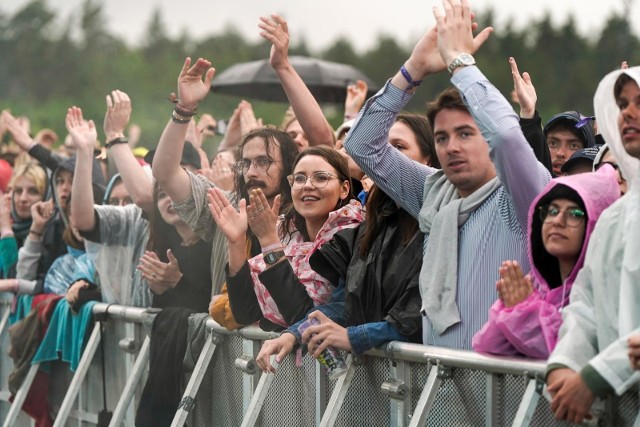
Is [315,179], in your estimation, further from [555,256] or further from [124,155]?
[124,155]

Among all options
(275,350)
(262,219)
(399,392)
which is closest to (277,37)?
(262,219)

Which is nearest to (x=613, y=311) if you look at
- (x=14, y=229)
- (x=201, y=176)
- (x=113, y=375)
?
(x=201, y=176)

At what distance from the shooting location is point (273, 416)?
18.7ft

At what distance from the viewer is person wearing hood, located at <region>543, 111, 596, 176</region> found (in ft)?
19.4

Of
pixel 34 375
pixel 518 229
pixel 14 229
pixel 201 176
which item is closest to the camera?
pixel 518 229

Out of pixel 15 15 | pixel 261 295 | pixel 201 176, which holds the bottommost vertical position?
pixel 261 295

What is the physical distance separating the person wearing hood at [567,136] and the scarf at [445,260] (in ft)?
4.33

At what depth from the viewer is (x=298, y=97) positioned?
641 cm

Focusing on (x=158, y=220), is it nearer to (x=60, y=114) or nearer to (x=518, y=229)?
(x=518, y=229)

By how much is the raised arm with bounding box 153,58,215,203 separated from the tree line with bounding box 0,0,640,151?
14.8 meters

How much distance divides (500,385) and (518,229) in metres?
0.58

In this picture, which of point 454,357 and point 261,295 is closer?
point 454,357

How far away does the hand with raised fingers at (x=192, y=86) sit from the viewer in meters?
6.83

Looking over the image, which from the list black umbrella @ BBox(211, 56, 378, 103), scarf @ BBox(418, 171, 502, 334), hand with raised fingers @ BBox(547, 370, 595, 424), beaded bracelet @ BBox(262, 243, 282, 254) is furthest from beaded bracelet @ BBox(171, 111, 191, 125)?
black umbrella @ BBox(211, 56, 378, 103)
